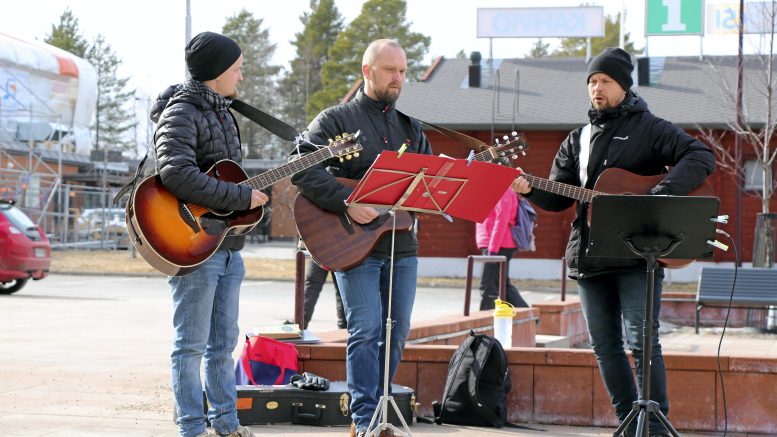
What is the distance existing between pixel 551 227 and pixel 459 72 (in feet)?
23.8

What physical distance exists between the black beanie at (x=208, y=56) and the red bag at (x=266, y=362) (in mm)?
2278

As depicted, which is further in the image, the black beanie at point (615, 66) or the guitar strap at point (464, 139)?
the guitar strap at point (464, 139)

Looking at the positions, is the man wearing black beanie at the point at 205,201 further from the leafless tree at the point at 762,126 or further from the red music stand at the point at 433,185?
the leafless tree at the point at 762,126

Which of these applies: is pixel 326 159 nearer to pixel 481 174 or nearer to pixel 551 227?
pixel 481 174

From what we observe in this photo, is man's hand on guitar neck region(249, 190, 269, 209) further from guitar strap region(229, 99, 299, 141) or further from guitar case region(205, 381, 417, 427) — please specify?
guitar case region(205, 381, 417, 427)

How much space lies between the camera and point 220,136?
586 centimetres

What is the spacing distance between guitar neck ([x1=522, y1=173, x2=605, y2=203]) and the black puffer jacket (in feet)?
5.11

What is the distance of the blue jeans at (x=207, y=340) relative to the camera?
5.73 meters

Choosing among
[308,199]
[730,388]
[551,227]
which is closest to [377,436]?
[308,199]

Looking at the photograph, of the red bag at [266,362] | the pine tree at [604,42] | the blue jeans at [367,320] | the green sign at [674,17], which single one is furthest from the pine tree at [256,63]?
the blue jeans at [367,320]

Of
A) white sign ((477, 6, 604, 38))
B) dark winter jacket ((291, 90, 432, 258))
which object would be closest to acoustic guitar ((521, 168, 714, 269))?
dark winter jacket ((291, 90, 432, 258))

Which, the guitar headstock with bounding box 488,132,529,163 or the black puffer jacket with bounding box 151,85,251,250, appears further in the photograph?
the guitar headstock with bounding box 488,132,529,163

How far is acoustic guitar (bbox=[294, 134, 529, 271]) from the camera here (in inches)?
247

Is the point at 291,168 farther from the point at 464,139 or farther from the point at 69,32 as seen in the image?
the point at 69,32
